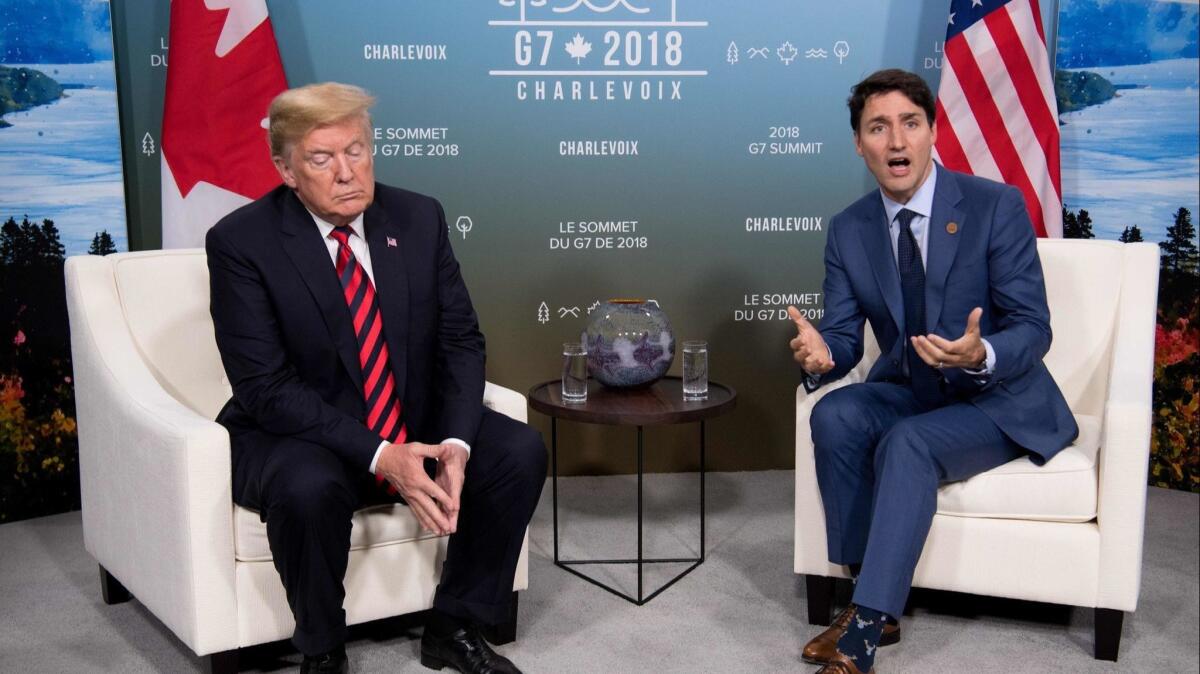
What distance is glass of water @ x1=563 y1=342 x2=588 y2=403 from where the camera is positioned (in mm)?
3021

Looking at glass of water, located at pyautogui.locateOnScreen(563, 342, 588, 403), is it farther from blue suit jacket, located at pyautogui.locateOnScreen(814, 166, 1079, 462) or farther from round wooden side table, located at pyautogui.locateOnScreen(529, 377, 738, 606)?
blue suit jacket, located at pyautogui.locateOnScreen(814, 166, 1079, 462)

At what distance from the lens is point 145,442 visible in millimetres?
2508

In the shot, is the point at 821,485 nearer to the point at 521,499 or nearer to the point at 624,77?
the point at 521,499

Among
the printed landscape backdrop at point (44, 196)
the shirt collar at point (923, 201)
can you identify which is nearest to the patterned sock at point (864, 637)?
the shirt collar at point (923, 201)

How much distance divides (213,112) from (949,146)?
2.45m

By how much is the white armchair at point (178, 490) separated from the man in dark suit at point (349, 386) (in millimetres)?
89

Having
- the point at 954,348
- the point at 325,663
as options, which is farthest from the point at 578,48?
the point at 325,663

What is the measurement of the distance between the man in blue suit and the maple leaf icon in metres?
1.31

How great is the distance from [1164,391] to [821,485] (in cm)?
209

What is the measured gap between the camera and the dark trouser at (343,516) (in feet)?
7.68

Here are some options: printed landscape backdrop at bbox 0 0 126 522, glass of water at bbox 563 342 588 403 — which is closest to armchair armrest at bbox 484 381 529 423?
glass of water at bbox 563 342 588 403

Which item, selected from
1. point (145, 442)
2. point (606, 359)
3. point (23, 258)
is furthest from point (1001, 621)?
point (23, 258)

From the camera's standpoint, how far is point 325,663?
2459 millimetres

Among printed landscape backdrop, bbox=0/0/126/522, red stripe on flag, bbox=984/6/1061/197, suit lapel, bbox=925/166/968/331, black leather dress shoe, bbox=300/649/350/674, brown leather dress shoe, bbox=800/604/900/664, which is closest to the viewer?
black leather dress shoe, bbox=300/649/350/674
